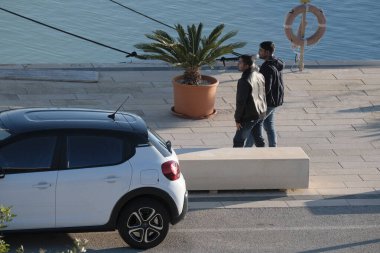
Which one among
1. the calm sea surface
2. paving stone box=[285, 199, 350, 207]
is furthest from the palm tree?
the calm sea surface

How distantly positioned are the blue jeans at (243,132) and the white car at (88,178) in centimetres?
302

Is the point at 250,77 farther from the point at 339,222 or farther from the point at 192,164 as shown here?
the point at 339,222

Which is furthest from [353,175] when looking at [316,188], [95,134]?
[95,134]

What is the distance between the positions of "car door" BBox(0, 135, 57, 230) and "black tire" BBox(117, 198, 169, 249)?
0.83 m

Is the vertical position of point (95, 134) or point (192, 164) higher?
point (95, 134)

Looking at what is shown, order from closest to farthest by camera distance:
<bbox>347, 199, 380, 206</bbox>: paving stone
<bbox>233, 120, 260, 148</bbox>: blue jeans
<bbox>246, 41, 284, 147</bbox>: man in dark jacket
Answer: <bbox>347, 199, 380, 206</bbox>: paving stone
<bbox>233, 120, 260, 148</bbox>: blue jeans
<bbox>246, 41, 284, 147</bbox>: man in dark jacket

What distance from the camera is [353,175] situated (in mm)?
14703

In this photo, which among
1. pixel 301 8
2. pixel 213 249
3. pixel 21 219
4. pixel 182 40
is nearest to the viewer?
pixel 21 219

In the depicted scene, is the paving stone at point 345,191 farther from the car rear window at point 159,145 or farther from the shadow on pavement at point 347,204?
the car rear window at point 159,145

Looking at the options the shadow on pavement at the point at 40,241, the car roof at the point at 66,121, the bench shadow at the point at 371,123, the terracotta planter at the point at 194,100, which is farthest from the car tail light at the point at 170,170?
the bench shadow at the point at 371,123

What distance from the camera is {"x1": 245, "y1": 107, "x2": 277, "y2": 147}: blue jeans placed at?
14.6 metres

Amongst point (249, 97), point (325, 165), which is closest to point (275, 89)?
point (249, 97)

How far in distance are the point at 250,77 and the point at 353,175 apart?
2.27 metres

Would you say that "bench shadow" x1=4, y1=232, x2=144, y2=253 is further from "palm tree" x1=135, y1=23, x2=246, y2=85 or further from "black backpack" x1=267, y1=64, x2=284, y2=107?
"palm tree" x1=135, y1=23, x2=246, y2=85
